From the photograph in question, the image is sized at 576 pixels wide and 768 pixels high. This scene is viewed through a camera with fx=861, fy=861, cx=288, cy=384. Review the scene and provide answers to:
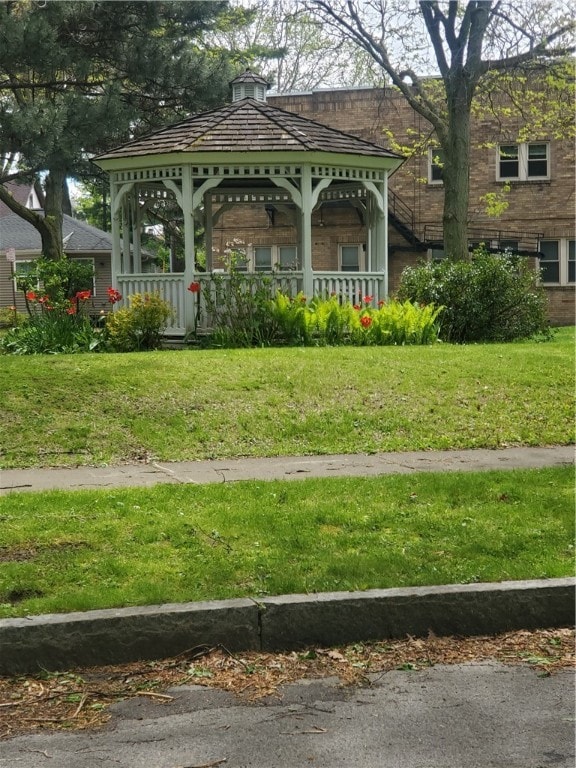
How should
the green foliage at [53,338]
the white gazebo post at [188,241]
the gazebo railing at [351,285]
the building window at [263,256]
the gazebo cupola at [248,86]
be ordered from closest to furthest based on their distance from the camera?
the green foliage at [53,338] < the white gazebo post at [188,241] < the gazebo railing at [351,285] < the gazebo cupola at [248,86] < the building window at [263,256]

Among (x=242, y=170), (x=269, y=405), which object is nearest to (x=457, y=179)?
(x=242, y=170)

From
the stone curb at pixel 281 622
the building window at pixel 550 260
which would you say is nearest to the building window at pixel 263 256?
the building window at pixel 550 260

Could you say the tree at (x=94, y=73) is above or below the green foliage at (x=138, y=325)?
Result: above

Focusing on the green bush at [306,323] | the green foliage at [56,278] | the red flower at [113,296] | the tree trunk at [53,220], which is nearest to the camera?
the green bush at [306,323]

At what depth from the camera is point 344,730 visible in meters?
3.48

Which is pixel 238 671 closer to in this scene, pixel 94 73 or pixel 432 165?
pixel 94 73

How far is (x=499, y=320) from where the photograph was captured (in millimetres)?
16359

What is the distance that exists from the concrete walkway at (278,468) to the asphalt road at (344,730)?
3231mm

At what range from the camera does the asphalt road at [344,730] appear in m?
3.25

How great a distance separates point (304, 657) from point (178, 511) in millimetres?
1917

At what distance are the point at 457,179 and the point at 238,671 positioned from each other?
17716mm

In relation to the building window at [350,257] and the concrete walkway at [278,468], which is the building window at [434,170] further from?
the concrete walkway at [278,468]

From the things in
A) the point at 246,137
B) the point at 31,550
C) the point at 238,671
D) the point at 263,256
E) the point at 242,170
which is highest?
the point at 246,137

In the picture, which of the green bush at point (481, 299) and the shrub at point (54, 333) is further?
the green bush at point (481, 299)
